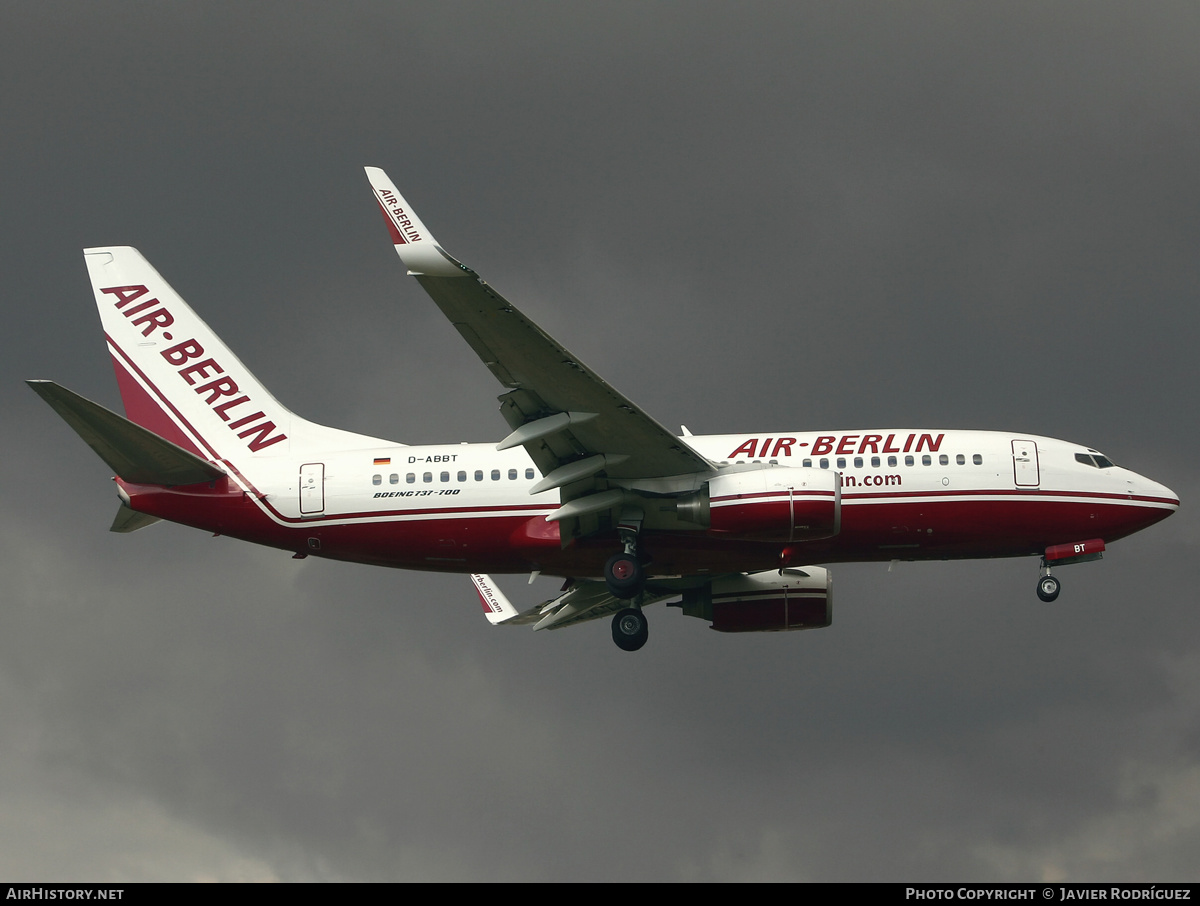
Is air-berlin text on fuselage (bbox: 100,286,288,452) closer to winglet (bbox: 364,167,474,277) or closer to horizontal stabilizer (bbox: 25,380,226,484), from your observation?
horizontal stabilizer (bbox: 25,380,226,484)

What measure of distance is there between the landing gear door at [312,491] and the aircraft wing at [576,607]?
28.3ft

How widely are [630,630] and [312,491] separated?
36.1 feet

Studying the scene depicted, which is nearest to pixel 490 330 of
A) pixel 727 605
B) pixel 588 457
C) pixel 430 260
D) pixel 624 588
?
pixel 430 260

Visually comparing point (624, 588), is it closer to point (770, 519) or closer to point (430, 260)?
point (770, 519)

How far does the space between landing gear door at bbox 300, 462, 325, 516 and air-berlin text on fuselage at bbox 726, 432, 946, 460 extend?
12.6 metres

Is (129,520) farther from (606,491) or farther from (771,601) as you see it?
(771,601)

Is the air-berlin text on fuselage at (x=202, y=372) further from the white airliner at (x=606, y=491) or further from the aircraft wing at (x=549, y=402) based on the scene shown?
the aircraft wing at (x=549, y=402)

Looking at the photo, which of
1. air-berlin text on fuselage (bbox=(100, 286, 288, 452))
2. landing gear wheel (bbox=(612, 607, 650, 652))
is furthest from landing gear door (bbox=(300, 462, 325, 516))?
landing gear wheel (bbox=(612, 607, 650, 652))

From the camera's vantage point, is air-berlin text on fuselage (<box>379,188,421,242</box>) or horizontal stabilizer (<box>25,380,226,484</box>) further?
horizontal stabilizer (<box>25,380,226,484</box>)

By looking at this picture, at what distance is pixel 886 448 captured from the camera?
4891 cm

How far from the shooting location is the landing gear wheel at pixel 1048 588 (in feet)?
165

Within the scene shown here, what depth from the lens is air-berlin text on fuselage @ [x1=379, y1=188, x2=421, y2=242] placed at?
38406 millimetres

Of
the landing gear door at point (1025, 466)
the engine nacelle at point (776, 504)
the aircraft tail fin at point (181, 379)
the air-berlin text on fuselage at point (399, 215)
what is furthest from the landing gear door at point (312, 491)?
the landing gear door at point (1025, 466)

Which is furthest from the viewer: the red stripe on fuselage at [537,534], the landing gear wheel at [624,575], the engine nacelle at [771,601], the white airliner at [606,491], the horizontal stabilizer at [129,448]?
the engine nacelle at [771,601]
